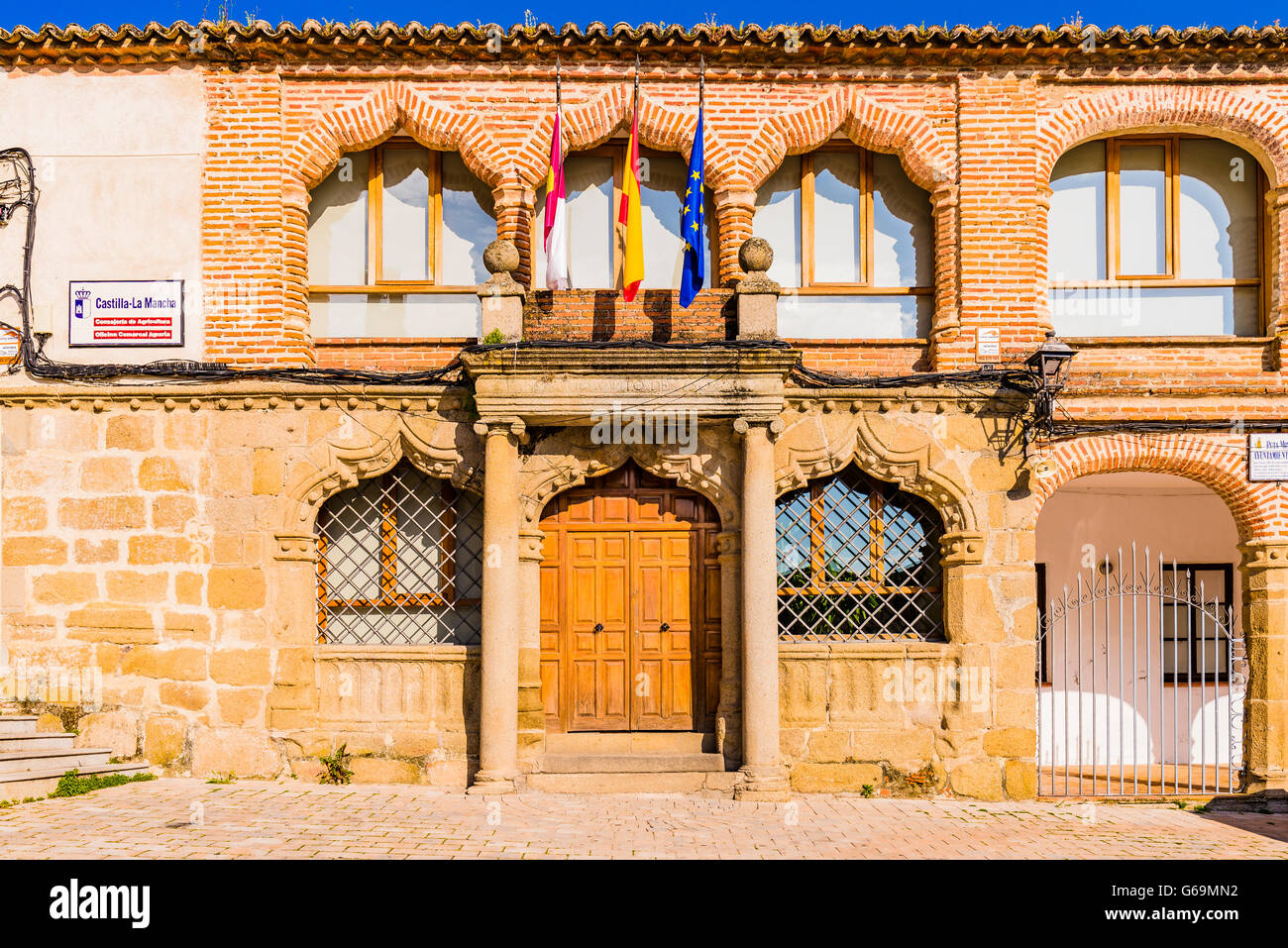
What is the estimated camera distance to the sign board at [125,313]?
30.4 feet

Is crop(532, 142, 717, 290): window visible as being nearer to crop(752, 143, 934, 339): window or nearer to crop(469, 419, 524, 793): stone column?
crop(752, 143, 934, 339): window

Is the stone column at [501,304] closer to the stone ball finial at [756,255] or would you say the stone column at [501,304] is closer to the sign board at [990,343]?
the stone ball finial at [756,255]

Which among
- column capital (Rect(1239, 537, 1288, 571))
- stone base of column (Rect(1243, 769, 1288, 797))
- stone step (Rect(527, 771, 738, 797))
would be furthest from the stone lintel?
stone base of column (Rect(1243, 769, 1288, 797))

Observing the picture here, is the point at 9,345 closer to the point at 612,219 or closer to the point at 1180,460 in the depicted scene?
the point at 612,219

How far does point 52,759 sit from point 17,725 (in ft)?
2.17

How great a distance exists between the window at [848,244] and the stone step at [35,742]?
707cm

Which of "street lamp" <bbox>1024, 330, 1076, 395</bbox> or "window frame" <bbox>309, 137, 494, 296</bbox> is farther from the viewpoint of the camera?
"window frame" <bbox>309, 137, 494, 296</bbox>

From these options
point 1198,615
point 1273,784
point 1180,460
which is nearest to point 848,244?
point 1180,460

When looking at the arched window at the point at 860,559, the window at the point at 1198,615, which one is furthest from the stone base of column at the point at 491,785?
the window at the point at 1198,615

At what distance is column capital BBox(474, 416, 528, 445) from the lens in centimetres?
877

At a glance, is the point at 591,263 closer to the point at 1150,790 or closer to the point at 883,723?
the point at 883,723

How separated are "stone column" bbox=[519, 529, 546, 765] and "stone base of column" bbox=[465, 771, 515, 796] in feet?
1.12

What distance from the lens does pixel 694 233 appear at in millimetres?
8828

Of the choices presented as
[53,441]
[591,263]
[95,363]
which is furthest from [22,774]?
[591,263]
